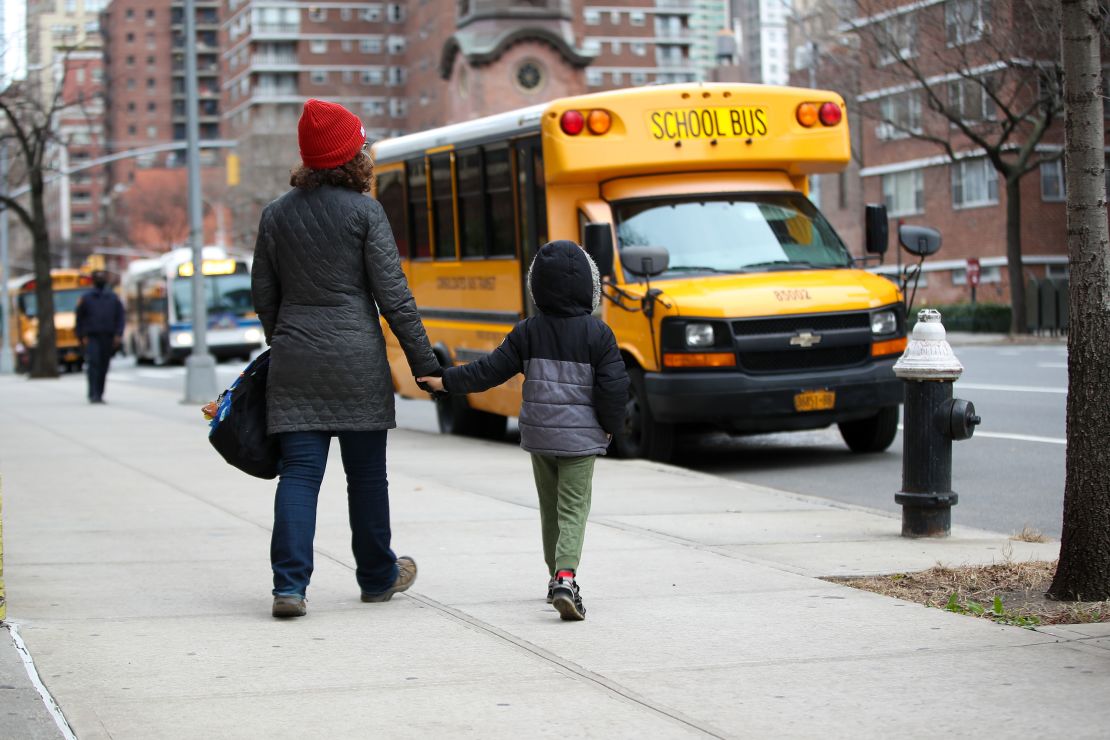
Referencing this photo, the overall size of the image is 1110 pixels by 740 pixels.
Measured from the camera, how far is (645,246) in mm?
12844

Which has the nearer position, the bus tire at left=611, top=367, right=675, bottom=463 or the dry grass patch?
the dry grass patch

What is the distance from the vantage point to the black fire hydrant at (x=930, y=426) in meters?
8.64

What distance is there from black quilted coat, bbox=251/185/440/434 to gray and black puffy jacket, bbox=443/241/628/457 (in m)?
0.32

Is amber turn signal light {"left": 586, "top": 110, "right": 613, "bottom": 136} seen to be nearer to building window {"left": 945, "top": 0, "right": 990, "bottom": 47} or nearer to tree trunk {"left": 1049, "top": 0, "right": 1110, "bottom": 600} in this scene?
tree trunk {"left": 1049, "top": 0, "right": 1110, "bottom": 600}

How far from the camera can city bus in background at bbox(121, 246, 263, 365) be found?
46.2 meters

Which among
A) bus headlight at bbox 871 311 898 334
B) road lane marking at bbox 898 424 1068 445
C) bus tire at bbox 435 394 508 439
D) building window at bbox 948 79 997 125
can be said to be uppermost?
building window at bbox 948 79 997 125

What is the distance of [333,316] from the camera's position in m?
6.71

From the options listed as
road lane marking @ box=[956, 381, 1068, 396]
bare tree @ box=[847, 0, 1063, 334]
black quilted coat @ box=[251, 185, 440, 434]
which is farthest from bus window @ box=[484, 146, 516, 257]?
bare tree @ box=[847, 0, 1063, 334]

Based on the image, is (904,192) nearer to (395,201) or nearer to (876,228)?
(395,201)

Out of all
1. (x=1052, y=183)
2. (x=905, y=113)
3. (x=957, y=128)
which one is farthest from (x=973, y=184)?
(x=905, y=113)

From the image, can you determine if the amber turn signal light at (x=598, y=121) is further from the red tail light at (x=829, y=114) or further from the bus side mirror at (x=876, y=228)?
the bus side mirror at (x=876, y=228)

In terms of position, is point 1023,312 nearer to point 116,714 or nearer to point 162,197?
point 116,714

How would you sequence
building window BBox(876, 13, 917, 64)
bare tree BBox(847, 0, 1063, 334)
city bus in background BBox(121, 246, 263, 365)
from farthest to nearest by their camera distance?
1. city bus in background BBox(121, 246, 263, 365)
2. building window BBox(876, 13, 917, 64)
3. bare tree BBox(847, 0, 1063, 334)

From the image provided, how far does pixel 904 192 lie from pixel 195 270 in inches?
1593
